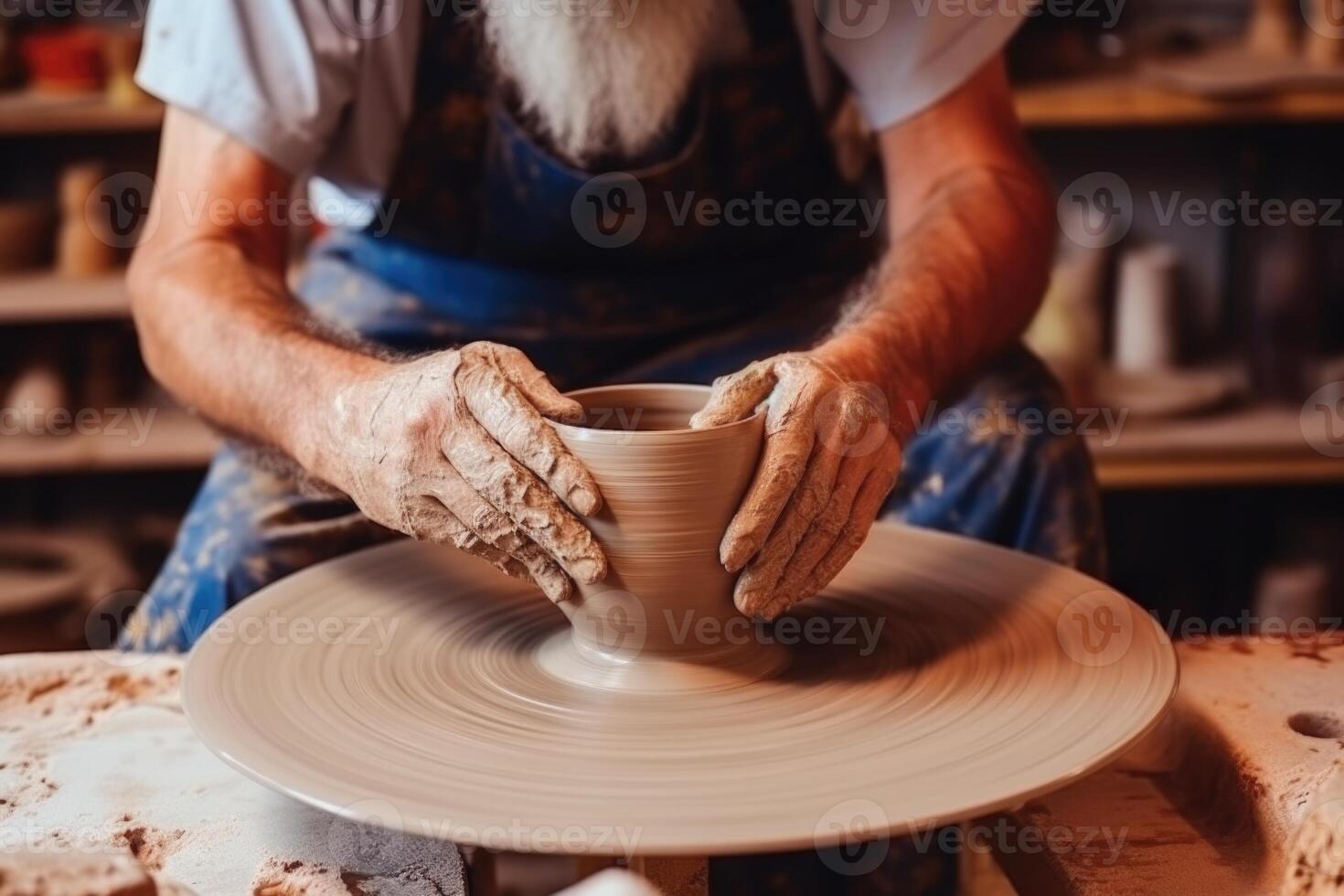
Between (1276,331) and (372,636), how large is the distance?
6.93ft

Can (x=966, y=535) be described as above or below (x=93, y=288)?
above

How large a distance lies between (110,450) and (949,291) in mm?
1906

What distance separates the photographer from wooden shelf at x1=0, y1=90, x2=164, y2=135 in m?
2.81

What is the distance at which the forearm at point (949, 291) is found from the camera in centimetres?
136

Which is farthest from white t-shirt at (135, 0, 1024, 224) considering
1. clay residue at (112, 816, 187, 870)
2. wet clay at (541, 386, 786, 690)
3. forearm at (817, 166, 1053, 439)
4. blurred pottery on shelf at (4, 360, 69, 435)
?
blurred pottery on shelf at (4, 360, 69, 435)

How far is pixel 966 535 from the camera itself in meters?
1.54

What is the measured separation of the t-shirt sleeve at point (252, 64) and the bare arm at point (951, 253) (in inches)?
23.9

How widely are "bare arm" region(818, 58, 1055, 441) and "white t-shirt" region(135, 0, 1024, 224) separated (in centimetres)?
5

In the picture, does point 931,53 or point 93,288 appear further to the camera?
point 93,288

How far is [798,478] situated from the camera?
3.66 feet

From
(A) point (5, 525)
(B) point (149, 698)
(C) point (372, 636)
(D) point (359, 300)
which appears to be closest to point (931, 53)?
(D) point (359, 300)

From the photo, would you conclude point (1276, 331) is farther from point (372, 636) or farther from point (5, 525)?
point (5, 525)
